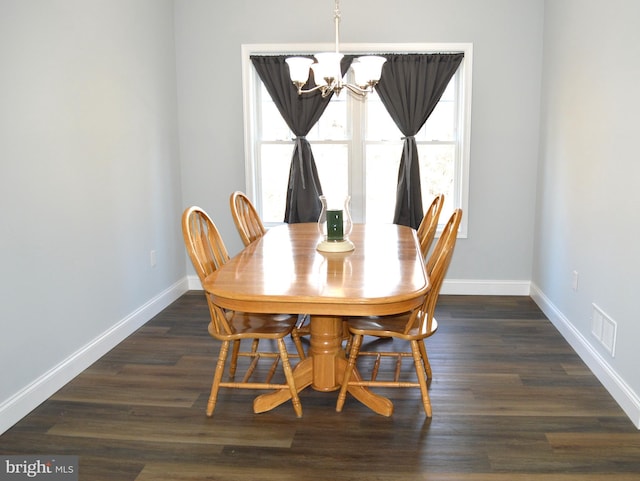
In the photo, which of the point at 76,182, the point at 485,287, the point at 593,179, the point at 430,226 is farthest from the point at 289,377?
the point at 485,287

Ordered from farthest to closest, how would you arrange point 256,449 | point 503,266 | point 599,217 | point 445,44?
1. point 503,266
2. point 445,44
3. point 599,217
4. point 256,449

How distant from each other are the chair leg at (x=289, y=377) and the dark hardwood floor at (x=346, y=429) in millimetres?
54

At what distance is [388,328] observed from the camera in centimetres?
255

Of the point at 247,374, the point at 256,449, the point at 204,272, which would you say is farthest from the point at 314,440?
the point at 204,272

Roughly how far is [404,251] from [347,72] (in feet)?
7.20

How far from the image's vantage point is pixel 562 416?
254 cm

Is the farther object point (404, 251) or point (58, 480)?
point (404, 251)

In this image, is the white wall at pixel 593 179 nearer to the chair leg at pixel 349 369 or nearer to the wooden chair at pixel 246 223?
the chair leg at pixel 349 369

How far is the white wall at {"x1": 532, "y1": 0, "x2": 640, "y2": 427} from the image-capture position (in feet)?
8.68

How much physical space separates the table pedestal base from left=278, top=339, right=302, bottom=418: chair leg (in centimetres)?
8

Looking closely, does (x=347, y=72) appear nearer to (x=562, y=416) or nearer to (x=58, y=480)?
(x=562, y=416)

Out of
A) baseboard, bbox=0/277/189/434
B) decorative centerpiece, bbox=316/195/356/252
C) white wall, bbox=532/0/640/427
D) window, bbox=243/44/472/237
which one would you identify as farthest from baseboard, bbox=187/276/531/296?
baseboard, bbox=0/277/189/434

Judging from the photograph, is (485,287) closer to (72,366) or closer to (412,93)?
(412,93)

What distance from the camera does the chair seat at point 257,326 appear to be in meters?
2.49
